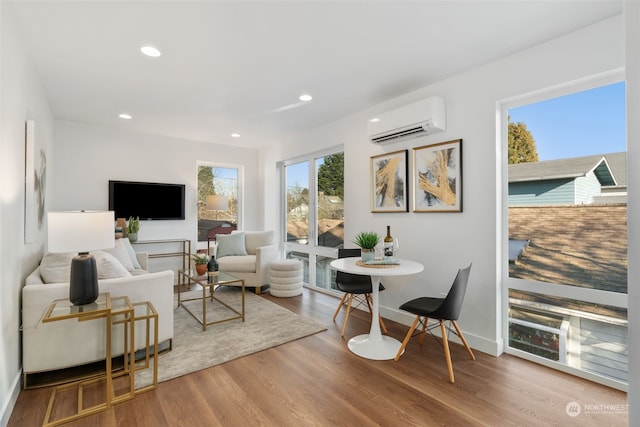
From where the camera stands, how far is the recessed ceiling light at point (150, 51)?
2410 millimetres

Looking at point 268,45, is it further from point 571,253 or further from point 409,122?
point 571,253

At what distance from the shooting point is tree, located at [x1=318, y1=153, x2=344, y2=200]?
4.48 metres

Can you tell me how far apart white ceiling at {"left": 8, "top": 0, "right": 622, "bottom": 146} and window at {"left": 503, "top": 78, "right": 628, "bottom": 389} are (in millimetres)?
665

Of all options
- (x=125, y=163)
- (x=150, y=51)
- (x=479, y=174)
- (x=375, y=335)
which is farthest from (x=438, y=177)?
(x=125, y=163)

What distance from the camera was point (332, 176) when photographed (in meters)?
4.63

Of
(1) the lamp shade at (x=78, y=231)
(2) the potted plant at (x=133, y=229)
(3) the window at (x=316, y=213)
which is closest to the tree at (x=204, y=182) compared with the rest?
(2) the potted plant at (x=133, y=229)

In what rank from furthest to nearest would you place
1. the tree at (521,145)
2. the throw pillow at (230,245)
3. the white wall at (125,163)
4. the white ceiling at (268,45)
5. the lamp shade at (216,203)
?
the lamp shade at (216,203) < the throw pillow at (230,245) < the white wall at (125,163) < the tree at (521,145) < the white ceiling at (268,45)

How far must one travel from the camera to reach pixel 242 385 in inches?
85.7

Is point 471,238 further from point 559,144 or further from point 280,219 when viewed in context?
point 280,219

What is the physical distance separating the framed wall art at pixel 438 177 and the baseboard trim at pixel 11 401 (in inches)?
133

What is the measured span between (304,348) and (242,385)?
2.36 ft

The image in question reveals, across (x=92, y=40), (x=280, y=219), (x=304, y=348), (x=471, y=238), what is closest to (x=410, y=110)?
(x=471, y=238)

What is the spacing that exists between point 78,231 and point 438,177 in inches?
118

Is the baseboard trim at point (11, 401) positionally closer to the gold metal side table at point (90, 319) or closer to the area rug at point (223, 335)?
the gold metal side table at point (90, 319)
